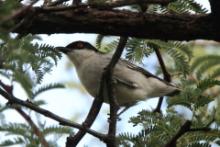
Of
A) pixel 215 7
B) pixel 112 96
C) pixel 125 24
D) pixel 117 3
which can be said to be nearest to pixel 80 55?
pixel 112 96

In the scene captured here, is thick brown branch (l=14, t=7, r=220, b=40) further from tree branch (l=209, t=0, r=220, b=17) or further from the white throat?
the white throat

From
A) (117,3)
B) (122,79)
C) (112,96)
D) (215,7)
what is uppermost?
(122,79)

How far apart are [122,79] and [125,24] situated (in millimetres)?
2681

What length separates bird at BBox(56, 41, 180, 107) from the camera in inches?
246

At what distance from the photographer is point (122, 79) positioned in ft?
21.1

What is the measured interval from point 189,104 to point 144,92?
286 centimetres

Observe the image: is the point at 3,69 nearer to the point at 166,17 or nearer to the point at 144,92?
the point at 166,17

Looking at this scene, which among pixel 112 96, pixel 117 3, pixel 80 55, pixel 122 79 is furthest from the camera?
pixel 80 55

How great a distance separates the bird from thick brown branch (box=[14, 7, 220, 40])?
216cm

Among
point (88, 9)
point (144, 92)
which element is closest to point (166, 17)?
point (88, 9)

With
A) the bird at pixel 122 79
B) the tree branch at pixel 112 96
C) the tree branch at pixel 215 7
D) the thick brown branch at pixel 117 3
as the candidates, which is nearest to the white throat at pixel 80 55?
the bird at pixel 122 79

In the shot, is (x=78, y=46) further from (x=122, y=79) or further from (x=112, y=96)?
(x=112, y=96)

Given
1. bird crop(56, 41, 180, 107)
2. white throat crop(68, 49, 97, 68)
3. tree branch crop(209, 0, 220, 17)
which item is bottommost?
tree branch crop(209, 0, 220, 17)

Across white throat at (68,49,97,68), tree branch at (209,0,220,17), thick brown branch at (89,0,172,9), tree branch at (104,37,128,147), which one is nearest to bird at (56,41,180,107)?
white throat at (68,49,97,68)
